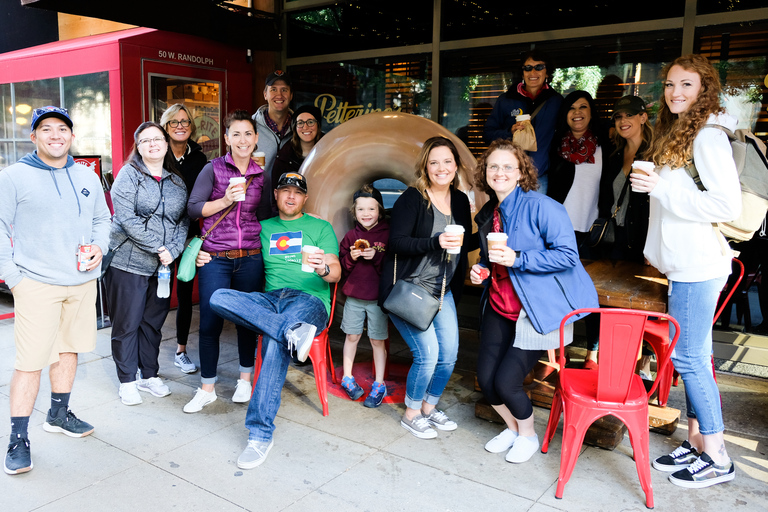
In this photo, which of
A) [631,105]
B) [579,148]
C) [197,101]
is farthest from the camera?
[197,101]

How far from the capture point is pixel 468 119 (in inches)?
Answer: 210

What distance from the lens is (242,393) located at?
11.9ft

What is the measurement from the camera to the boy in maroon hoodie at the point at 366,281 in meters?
3.64

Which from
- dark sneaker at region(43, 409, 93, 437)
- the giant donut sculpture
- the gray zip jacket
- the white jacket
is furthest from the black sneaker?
the white jacket

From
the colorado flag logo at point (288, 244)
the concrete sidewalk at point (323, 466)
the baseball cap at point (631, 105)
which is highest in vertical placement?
the baseball cap at point (631, 105)

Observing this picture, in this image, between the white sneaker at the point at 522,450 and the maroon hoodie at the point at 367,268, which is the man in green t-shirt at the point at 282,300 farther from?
the white sneaker at the point at 522,450

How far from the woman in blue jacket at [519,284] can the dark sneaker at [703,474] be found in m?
0.65

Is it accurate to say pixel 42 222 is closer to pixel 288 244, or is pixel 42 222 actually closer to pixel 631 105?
pixel 288 244

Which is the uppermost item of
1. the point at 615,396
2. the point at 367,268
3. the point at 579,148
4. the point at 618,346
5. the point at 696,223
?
the point at 579,148

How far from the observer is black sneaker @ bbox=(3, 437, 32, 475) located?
2.76 metres

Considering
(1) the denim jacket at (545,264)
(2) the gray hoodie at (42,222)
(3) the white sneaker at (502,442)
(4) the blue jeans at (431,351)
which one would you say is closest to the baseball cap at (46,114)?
(2) the gray hoodie at (42,222)

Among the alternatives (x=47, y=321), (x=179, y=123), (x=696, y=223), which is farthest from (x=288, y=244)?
(x=696, y=223)

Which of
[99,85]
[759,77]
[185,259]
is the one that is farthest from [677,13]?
[99,85]

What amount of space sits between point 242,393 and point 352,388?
65cm
